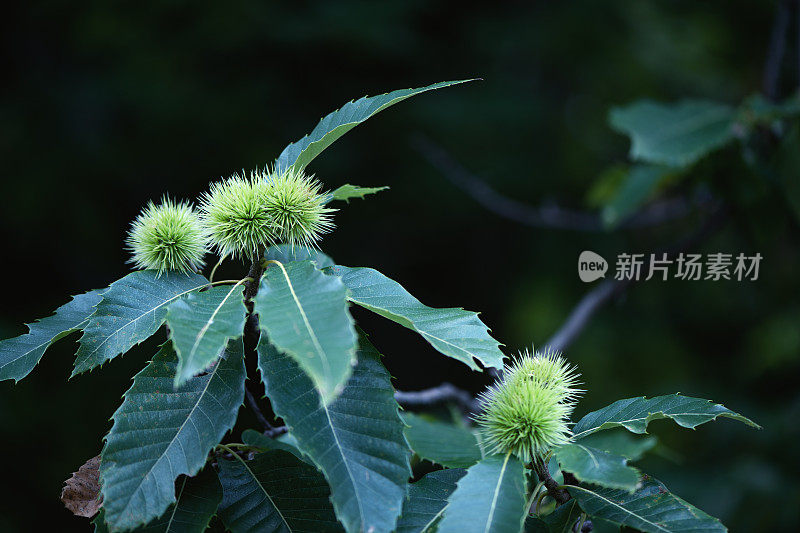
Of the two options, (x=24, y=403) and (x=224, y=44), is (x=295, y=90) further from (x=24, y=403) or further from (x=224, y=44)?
(x=24, y=403)

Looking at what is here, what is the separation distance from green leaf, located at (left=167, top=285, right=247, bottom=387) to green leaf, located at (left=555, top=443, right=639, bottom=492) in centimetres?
53

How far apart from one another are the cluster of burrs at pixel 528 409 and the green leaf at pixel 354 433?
0.79 ft

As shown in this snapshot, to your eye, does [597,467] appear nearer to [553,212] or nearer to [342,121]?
[342,121]

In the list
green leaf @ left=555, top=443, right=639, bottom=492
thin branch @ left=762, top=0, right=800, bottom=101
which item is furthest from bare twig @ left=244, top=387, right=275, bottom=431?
thin branch @ left=762, top=0, right=800, bottom=101

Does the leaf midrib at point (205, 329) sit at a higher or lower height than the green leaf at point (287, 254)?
lower

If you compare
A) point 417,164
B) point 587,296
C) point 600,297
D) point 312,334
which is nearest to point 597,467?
point 312,334

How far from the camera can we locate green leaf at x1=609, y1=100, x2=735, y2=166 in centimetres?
257

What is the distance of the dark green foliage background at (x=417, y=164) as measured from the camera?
427 centimetres

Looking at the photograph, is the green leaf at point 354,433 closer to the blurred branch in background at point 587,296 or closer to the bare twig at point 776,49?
the blurred branch in background at point 587,296

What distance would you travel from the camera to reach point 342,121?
1141 millimetres

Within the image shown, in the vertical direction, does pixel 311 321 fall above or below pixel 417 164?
below

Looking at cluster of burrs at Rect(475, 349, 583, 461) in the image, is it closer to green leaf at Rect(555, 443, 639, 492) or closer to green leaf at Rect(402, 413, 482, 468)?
green leaf at Rect(555, 443, 639, 492)

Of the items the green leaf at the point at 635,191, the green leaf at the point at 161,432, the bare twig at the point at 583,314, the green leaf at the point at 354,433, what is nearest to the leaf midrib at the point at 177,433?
the green leaf at the point at 161,432

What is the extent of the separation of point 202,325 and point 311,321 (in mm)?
164
